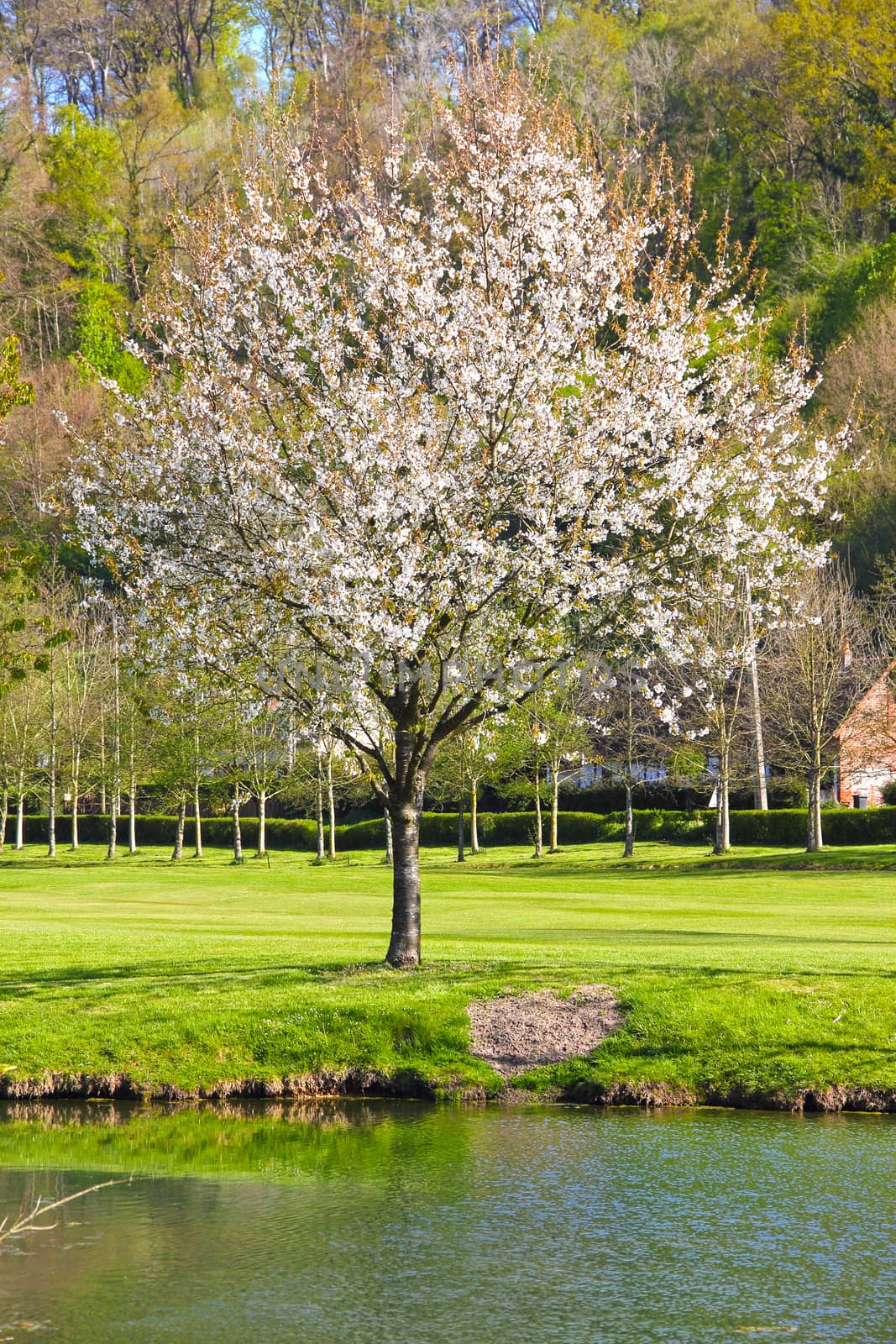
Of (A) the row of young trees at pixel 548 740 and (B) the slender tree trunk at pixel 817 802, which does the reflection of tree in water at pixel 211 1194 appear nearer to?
(A) the row of young trees at pixel 548 740

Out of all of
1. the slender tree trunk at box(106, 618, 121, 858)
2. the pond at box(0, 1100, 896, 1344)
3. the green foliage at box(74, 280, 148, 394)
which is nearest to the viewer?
the pond at box(0, 1100, 896, 1344)

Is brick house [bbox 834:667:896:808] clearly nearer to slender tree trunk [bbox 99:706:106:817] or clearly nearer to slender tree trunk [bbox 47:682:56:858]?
slender tree trunk [bbox 99:706:106:817]

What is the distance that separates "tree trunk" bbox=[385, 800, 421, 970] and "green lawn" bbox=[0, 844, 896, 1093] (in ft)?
1.32

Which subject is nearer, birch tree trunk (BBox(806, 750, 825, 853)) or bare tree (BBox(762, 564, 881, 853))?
birch tree trunk (BBox(806, 750, 825, 853))

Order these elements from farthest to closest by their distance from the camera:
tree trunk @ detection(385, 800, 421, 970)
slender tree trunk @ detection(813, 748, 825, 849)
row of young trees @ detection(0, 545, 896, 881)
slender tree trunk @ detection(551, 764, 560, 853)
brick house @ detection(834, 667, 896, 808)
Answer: slender tree trunk @ detection(551, 764, 560, 853), row of young trees @ detection(0, 545, 896, 881), slender tree trunk @ detection(813, 748, 825, 849), brick house @ detection(834, 667, 896, 808), tree trunk @ detection(385, 800, 421, 970)

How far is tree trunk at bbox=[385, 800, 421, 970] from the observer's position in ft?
67.3

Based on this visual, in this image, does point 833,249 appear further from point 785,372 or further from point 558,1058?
point 558,1058

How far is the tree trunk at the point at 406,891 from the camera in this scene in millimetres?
20516

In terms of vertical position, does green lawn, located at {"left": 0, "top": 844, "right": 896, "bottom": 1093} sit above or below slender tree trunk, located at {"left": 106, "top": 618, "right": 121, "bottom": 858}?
below

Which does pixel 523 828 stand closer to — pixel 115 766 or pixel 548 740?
pixel 548 740

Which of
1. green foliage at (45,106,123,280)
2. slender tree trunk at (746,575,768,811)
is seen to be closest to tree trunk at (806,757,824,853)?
slender tree trunk at (746,575,768,811)

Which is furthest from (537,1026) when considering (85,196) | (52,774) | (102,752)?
(85,196)

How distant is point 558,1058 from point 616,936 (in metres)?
9.32

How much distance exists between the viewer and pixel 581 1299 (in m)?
10.6
